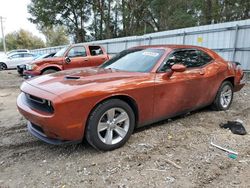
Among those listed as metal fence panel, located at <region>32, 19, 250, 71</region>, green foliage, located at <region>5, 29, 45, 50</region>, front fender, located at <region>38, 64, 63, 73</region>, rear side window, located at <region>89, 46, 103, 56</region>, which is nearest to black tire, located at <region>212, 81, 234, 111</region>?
metal fence panel, located at <region>32, 19, 250, 71</region>

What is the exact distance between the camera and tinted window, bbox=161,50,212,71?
4.13 metres

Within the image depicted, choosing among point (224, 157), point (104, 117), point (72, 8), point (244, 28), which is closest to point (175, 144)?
point (224, 157)

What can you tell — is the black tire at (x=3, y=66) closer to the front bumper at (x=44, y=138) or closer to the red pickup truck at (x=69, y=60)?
the red pickup truck at (x=69, y=60)

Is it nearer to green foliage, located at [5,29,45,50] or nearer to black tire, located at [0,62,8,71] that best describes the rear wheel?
black tire, located at [0,62,8,71]

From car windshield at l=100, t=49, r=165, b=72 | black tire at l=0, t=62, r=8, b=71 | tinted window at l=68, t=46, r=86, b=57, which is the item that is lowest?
black tire at l=0, t=62, r=8, b=71

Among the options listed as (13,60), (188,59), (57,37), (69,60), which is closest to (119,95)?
(188,59)

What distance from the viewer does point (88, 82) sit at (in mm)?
3299

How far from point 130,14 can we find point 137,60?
2248cm

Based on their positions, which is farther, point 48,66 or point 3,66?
point 3,66

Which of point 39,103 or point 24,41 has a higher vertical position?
point 39,103

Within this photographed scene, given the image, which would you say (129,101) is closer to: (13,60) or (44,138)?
(44,138)

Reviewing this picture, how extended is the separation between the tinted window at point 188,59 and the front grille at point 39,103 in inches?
75.5

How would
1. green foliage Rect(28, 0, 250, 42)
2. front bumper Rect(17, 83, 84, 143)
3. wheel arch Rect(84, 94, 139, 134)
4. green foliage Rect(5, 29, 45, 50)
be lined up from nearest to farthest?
front bumper Rect(17, 83, 84, 143) → wheel arch Rect(84, 94, 139, 134) → green foliage Rect(28, 0, 250, 42) → green foliage Rect(5, 29, 45, 50)

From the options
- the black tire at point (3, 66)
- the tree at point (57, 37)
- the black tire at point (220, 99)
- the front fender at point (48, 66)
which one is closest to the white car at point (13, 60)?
the black tire at point (3, 66)
